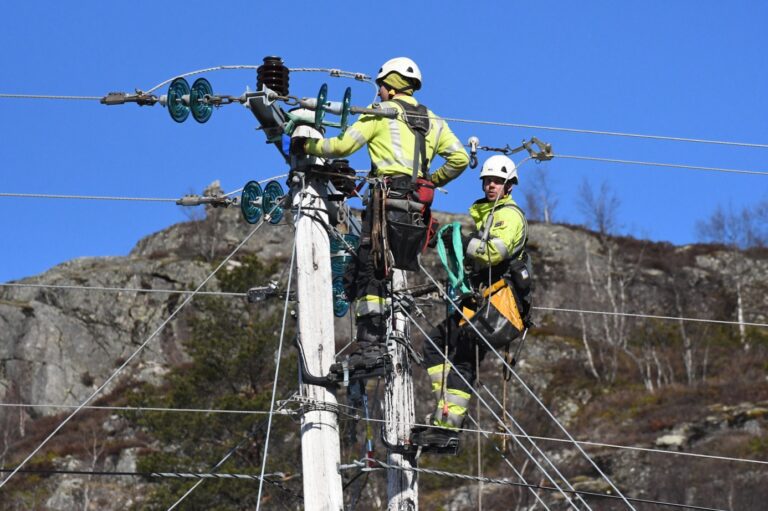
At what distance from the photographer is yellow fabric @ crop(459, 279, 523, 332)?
10.4 meters

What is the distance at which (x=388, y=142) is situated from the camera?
1001cm

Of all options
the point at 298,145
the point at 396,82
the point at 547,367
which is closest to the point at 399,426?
the point at 298,145

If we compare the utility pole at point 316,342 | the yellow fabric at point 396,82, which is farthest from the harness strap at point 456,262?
the yellow fabric at point 396,82

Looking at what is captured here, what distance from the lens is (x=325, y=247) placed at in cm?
978

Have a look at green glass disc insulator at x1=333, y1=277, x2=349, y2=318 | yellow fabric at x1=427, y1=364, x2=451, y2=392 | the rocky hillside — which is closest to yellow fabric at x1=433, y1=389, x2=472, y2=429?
yellow fabric at x1=427, y1=364, x2=451, y2=392

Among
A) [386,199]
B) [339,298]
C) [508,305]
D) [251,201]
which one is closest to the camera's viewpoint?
[386,199]

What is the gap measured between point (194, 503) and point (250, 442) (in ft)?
10.4

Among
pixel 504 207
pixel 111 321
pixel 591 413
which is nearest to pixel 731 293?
pixel 591 413

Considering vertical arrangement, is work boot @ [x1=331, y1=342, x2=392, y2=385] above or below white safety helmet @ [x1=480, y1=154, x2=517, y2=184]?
below

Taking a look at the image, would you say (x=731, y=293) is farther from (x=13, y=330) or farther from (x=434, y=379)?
(x=434, y=379)

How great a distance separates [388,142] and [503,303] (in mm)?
1535

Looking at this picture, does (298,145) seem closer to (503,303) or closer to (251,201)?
(251,201)

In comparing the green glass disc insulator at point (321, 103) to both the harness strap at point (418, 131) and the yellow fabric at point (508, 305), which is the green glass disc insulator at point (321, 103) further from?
the yellow fabric at point (508, 305)

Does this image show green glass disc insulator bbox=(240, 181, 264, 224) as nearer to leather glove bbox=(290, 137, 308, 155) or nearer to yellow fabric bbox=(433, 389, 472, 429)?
leather glove bbox=(290, 137, 308, 155)
